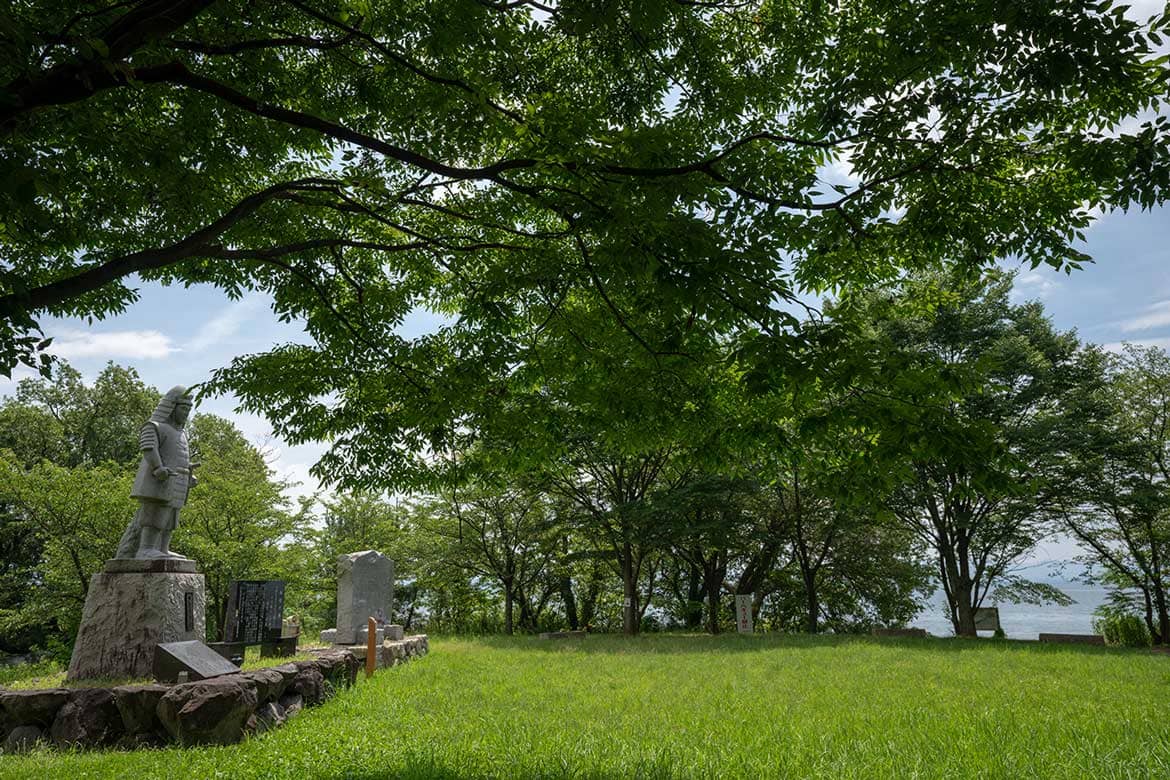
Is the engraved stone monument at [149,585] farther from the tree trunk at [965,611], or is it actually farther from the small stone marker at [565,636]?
the tree trunk at [965,611]

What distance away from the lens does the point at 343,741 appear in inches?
236

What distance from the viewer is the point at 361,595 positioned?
14617mm

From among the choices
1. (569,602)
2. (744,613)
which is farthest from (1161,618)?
(569,602)

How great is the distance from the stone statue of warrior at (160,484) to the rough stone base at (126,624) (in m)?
0.54

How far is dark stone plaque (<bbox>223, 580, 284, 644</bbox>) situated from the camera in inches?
486

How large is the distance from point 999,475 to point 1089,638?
1780cm

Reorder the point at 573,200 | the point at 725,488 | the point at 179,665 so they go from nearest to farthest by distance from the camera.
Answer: the point at 573,200, the point at 179,665, the point at 725,488

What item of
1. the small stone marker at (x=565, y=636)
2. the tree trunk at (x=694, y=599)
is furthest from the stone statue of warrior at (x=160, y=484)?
the tree trunk at (x=694, y=599)

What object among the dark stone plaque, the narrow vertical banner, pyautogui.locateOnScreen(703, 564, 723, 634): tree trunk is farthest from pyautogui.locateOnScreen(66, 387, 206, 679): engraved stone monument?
pyautogui.locateOnScreen(703, 564, 723, 634): tree trunk

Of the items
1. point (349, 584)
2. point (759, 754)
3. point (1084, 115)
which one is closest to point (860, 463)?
point (759, 754)

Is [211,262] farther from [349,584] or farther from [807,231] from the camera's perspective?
[349,584]

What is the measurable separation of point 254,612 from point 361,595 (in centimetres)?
245

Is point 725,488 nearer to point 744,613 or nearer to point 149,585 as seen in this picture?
point 744,613

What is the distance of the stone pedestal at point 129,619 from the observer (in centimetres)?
871
